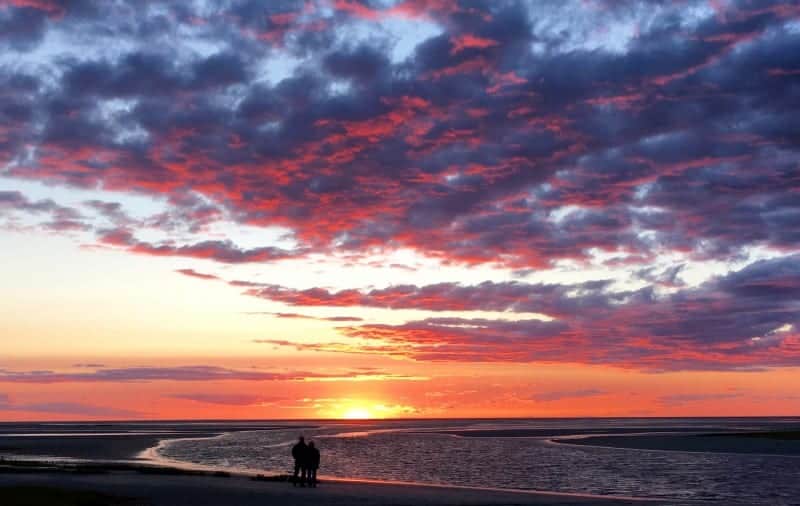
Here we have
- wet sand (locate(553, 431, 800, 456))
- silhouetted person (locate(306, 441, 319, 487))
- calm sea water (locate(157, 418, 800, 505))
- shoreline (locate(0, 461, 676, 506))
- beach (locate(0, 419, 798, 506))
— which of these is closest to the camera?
shoreline (locate(0, 461, 676, 506))

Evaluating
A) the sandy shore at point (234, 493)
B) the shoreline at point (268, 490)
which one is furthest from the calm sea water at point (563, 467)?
the sandy shore at point (234, 493)

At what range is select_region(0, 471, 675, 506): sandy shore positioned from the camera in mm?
36656

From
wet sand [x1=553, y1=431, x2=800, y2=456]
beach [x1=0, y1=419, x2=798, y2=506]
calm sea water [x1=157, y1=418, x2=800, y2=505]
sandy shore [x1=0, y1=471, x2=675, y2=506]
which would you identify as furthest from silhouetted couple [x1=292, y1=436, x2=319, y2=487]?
wet sand [x1=553, y1=431, x2=800, y2=456]

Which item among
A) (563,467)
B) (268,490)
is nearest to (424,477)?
(563,467)

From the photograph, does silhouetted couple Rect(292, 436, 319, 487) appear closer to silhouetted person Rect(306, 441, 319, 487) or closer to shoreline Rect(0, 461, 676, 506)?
silhouetted person Rect(306, 441, 319, 487)

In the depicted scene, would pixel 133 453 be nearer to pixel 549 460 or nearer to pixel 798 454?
pixel 549 460

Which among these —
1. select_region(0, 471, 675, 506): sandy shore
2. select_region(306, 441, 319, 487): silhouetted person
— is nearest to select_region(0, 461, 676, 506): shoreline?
select_region(0, 471, 675, 506): sandy shore

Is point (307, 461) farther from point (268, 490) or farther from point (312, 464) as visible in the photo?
point (268, 490)

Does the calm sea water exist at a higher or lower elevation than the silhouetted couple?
lower

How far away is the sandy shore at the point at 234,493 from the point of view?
36656 millimetres

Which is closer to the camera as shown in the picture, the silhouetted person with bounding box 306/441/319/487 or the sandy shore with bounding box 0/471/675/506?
the sandy shore with bounding box 0/471/675/506

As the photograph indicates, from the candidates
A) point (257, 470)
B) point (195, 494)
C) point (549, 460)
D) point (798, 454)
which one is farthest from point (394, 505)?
point (798, 454)

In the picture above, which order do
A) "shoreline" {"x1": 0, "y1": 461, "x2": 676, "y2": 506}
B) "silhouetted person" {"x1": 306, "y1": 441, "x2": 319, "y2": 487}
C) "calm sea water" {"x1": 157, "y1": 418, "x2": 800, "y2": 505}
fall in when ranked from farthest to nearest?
"calm sea water" {"x1": 157, "y1": 418, "x2": 800, "y2": 505}, "silhouetted person" {"x1": 306, "y1": 441, "x2": 319, "y2": 487}, "shoreline" {"x1": 0, "y1": 461, "x2": 676, "y2": 506}

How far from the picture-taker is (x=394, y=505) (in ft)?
117
